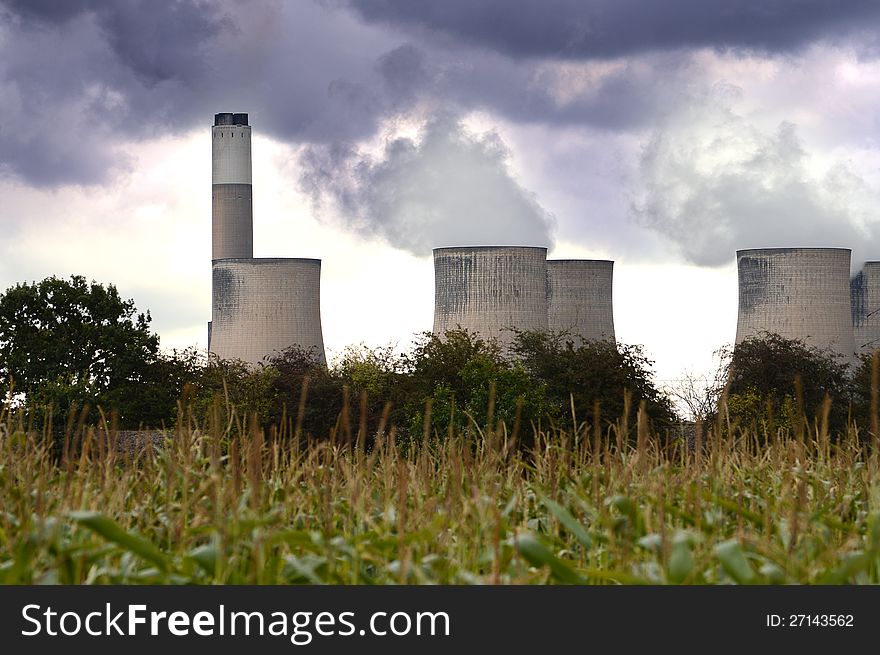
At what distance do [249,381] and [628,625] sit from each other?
39.4 m

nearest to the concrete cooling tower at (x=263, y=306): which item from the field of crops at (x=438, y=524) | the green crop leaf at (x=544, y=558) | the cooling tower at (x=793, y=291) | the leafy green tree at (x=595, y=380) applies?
the leafy green tree at (x=595, y=380)

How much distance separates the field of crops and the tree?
32387mm

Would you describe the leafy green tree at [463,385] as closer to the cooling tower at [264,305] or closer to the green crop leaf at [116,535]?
the cooling tower at [264,305]

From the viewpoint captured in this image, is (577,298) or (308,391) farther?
(577,298)

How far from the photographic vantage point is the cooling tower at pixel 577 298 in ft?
164

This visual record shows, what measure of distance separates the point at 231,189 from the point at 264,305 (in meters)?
13.2

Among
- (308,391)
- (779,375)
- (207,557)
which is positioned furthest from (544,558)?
(779,375)

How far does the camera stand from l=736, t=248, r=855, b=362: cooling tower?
1761 inches

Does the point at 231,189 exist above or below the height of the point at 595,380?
above

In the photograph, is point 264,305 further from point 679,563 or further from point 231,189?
point 679,563

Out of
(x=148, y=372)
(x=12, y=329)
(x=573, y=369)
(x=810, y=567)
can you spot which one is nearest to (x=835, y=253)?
(x=573, y=369)

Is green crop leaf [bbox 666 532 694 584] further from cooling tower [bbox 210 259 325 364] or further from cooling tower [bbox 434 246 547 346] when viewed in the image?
cooling tower [bbox 210 259 325 364]

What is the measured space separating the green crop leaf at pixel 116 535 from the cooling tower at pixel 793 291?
42.1 m

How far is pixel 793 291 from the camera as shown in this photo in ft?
147
